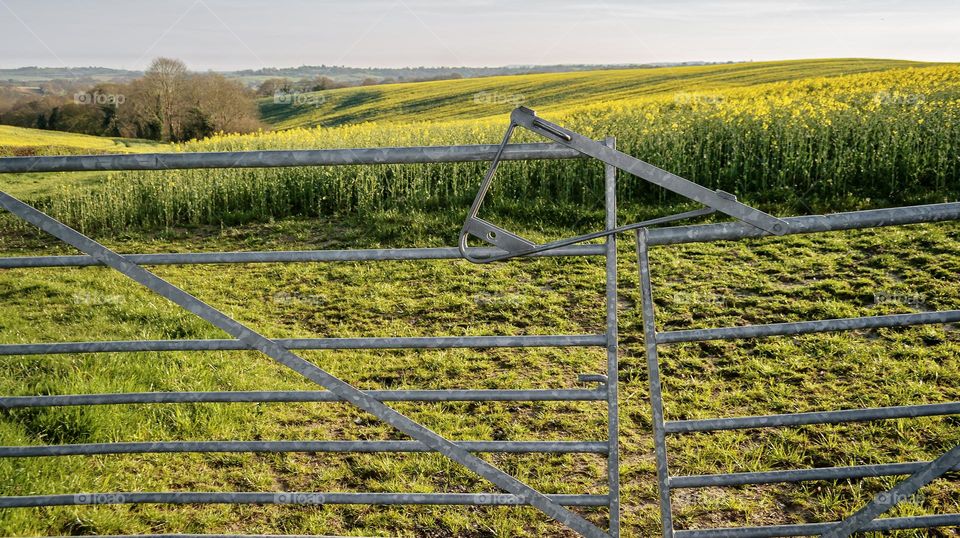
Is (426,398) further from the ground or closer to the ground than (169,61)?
closer to the ground

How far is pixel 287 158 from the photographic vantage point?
2164 mm

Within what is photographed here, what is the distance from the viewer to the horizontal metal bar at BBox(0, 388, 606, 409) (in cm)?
229

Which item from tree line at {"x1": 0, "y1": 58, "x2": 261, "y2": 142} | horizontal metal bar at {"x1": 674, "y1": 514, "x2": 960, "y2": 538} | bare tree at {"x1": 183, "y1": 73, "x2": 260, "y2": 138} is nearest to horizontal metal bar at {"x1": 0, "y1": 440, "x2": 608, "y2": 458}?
horizontal metal bar at {"x1": 674, "y1": 514, "x2": 960, "y2": 538}

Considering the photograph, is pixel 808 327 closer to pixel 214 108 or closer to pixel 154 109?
pixel 154 109

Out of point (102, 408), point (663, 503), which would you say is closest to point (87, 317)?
point (102, 408)

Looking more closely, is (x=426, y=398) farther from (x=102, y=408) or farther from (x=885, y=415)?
(x=102, y=408)

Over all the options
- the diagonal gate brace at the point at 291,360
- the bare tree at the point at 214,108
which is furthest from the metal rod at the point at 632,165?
the bare tree at the point at 214,108

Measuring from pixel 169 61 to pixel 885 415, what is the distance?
23645mm

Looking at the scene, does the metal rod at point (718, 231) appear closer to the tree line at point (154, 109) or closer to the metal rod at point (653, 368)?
the metal rod at point (653, 368)

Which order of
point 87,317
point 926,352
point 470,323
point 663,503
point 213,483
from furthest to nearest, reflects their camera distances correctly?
point 87,317, point 470,323, point 926,352, point 213,483, point 663,503

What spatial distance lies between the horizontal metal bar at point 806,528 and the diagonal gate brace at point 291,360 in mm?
342

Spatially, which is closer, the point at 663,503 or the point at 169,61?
the point at 663,503

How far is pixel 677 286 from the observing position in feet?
22.6

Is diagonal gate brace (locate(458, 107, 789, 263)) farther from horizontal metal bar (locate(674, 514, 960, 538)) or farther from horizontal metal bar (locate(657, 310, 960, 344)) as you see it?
horizontal metal bar (locate(674, 514, 960, 538))
